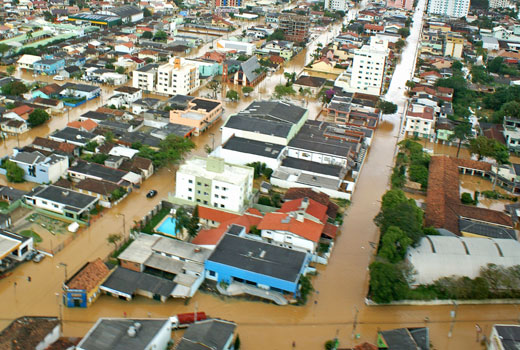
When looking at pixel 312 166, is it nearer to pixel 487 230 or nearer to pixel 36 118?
pixel 487 230

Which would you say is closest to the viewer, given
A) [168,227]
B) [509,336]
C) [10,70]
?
[509,336]

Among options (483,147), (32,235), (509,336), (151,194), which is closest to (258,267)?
(509,336)

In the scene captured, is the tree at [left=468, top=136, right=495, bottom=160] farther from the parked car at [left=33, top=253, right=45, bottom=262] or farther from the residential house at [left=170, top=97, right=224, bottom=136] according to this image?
the parked car at [left=33, top=253, right=45, bottom=262]

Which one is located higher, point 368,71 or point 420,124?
point 368,71

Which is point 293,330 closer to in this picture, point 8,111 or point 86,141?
point 86,141

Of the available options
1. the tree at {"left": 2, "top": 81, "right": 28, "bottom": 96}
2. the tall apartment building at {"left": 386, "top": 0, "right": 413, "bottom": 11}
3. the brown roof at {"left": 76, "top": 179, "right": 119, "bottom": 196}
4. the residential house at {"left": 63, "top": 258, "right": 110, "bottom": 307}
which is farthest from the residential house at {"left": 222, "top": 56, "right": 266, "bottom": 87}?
the tall apartment building at {"left": 386, "top": 0, "right": 413, "bottom": 11}

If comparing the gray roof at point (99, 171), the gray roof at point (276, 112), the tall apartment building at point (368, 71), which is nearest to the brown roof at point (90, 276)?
the gray roof at point (99, 171)

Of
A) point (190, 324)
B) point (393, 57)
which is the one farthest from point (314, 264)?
point (393, 57)

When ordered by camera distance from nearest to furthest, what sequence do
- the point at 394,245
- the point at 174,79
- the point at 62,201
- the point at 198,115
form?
the point at 394,245 < the point at 62,201 < the point at 198,115 < the point at 174,79
